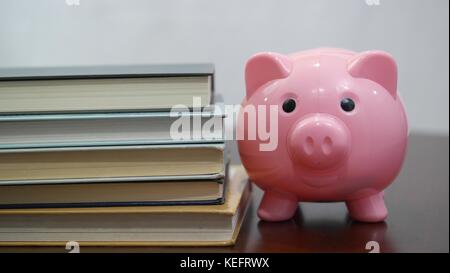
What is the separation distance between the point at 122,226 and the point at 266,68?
0.77 feet

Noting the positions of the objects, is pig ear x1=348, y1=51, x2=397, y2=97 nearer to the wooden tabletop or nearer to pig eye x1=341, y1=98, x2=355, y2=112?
pig eye x1=341, y1=98, x2=355, y2=112

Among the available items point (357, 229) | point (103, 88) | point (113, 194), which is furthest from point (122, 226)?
point (357, 229)

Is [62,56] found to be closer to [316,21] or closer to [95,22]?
[95,22]

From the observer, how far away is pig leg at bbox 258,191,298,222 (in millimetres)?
553

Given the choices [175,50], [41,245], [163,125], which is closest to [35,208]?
[41,245]

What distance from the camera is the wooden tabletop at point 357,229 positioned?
0.46 meters

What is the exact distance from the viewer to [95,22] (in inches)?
20.8

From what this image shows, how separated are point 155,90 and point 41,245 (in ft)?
0.64

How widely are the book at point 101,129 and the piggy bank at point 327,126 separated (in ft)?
0.25

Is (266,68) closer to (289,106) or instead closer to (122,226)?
(289,106)

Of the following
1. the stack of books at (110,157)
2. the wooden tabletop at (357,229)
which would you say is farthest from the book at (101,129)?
the wooden tabletop at (357,229)

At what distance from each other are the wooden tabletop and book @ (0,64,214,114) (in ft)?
0.48

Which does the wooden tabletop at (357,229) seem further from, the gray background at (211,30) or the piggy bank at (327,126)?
the gray background at (211,30)
